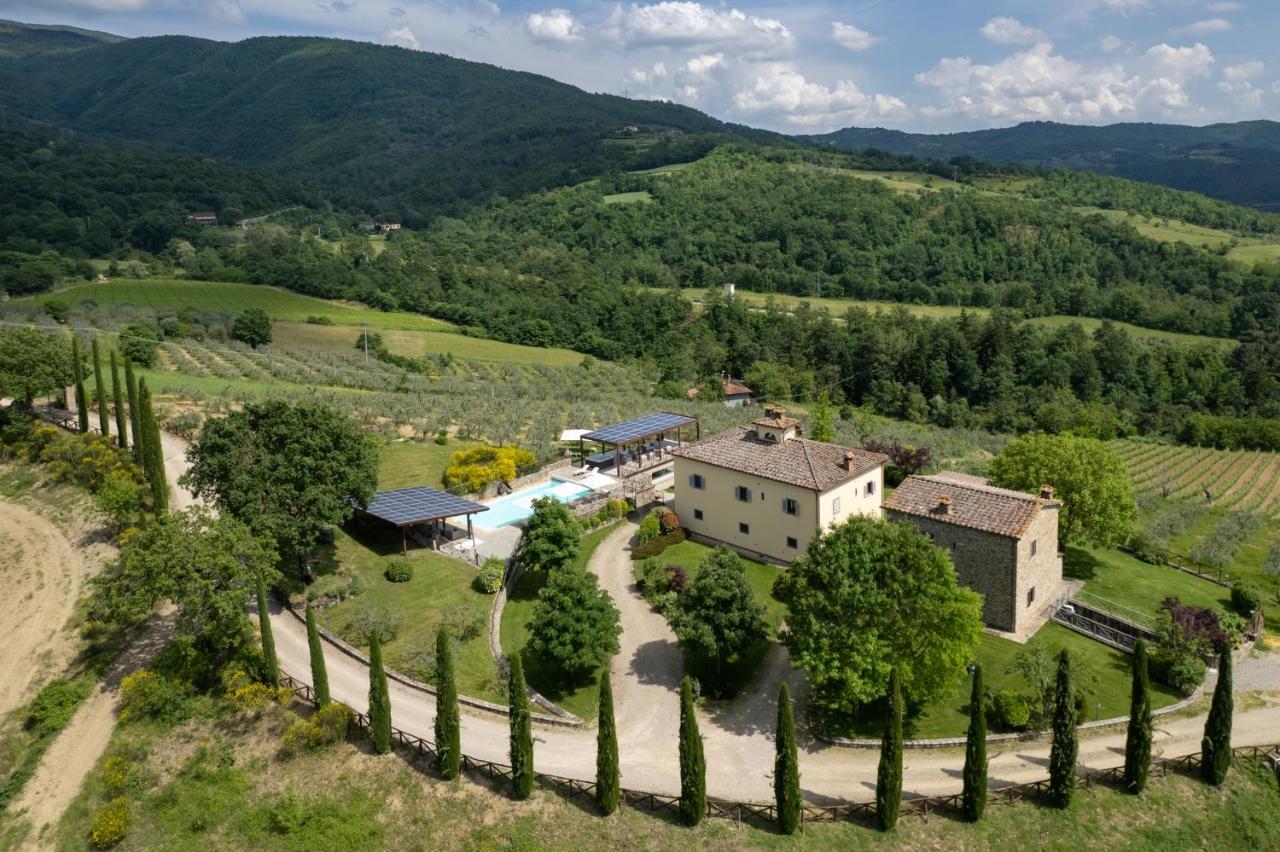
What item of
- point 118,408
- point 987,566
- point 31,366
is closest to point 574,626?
point 987,566

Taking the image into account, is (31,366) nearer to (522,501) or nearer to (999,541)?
(522,501)

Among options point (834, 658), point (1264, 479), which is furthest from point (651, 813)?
point (1264, 479)

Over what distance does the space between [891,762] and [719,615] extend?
843cm

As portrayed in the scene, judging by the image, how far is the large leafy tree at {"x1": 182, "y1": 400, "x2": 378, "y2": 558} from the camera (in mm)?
35250

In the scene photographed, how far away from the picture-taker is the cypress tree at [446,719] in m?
25.8

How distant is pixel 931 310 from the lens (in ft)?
488

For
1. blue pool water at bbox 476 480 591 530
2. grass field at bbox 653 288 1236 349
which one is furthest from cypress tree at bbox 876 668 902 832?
grass field at bbox 653 288 1236 349

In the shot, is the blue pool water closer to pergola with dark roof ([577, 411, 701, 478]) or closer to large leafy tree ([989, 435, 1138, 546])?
pergola with dark roof ([577, 411, 701, 478])

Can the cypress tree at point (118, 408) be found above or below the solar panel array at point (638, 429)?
above

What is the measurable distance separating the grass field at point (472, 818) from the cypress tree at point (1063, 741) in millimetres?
686

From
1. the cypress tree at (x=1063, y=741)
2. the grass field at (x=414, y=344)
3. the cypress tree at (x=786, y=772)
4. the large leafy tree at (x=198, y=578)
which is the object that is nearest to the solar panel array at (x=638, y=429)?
the large leafy tree at (x=198, y=578)

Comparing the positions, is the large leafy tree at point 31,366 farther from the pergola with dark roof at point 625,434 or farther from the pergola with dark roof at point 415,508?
the pergola with dark roof at point 625,434

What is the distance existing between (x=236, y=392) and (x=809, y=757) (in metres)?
56.6

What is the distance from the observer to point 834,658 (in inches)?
1104
